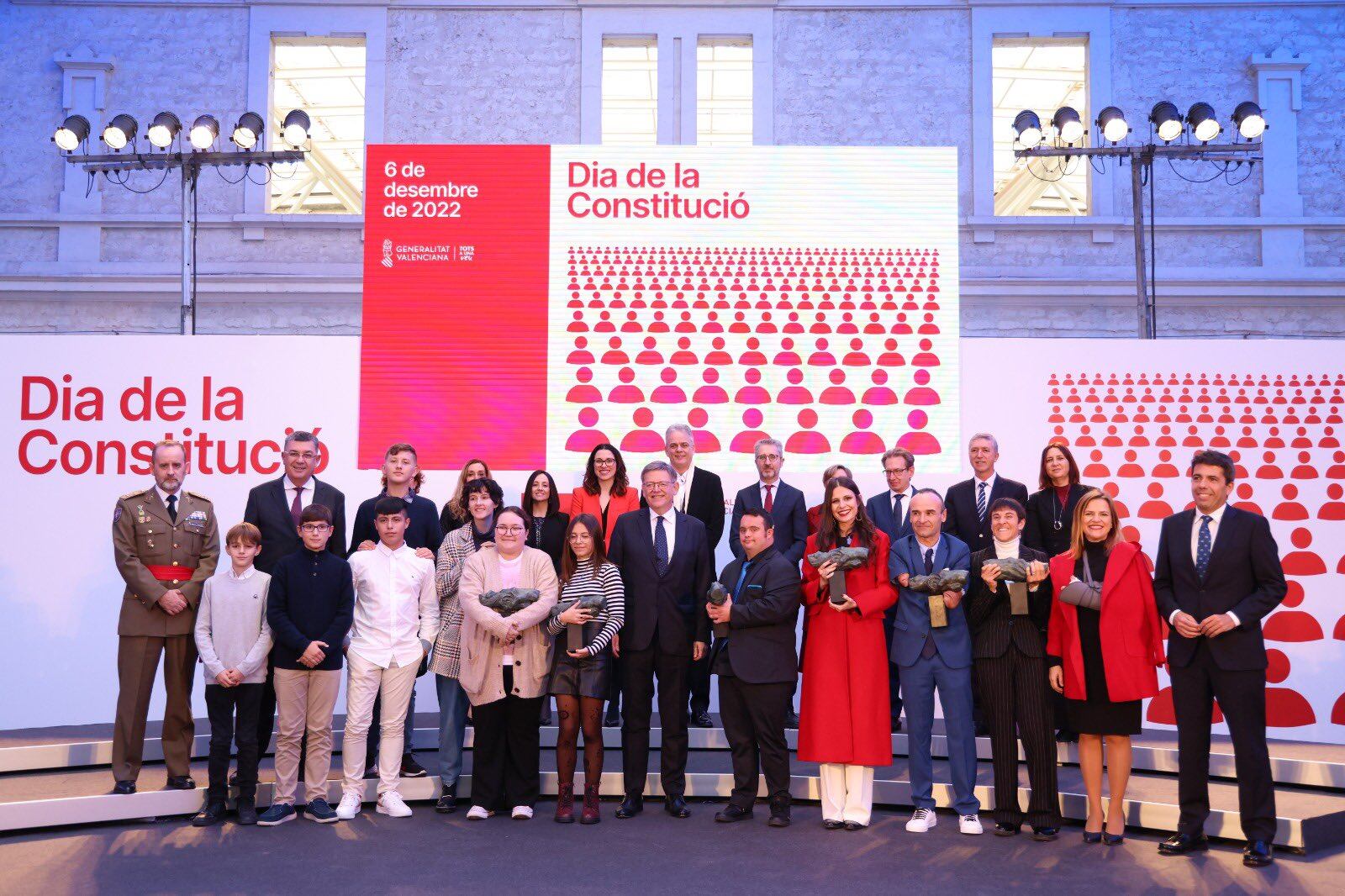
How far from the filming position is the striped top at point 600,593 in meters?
5.23

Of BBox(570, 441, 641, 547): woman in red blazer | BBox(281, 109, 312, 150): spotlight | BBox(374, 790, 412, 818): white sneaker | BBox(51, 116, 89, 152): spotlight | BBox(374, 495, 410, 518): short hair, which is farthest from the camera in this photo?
BBox(51, 116, 89, 152): spotlight

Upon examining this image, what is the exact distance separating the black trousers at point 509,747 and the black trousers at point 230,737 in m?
0.92

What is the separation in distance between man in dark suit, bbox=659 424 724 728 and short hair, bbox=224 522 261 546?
2.11m

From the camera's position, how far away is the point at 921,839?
16.0 feet

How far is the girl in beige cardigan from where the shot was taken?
5.25 metres

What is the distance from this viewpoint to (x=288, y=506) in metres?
5.72

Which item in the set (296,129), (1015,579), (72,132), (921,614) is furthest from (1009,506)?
(72,132)

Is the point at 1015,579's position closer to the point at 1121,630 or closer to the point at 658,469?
the point at 1121,630

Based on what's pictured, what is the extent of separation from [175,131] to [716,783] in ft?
22.5

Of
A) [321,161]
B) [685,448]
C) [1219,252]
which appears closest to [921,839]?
[685,448]

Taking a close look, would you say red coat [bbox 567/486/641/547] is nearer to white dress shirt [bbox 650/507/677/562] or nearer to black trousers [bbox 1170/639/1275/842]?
white dress shirt [bbox 650/507/677/562]

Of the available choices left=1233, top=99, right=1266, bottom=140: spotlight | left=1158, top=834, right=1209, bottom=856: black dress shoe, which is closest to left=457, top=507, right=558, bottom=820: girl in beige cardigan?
left=1158, top=834, right=1209, bottom=856: black dress shoe

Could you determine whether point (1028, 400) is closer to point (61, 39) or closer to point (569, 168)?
point (569, 168)

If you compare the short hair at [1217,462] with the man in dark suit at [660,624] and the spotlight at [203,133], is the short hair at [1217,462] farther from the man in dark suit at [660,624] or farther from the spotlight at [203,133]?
the spotlight at [203,133]
